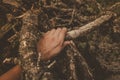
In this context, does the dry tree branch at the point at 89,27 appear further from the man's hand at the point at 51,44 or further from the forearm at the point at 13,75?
the forearm at the point at 13,75

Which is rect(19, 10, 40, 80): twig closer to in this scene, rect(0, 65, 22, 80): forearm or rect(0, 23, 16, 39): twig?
rect(0, 65, 22, 80): forearm

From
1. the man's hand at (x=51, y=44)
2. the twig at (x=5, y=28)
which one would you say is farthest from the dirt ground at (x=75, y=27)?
the man's hand at (x=51, y=44)

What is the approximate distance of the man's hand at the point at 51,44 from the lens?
1959 millimetres

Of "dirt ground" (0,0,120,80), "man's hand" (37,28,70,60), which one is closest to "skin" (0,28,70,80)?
"man's hand" (37,28,70,60)

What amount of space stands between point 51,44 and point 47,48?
0.04m

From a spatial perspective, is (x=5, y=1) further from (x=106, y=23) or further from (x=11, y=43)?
(x=106, y=23)

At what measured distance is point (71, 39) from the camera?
2.16 m

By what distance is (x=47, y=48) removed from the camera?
1.97 metres

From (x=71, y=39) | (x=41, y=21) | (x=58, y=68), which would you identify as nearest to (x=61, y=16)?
(x=41, y=21)

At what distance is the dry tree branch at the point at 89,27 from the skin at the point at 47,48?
0.42 ft

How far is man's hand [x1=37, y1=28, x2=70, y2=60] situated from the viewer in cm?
196

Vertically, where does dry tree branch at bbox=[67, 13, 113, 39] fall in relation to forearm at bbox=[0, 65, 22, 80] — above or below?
above

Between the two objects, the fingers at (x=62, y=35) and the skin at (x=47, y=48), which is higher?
the fingers at (x=62, y=35)

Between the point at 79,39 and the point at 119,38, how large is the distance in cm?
37
